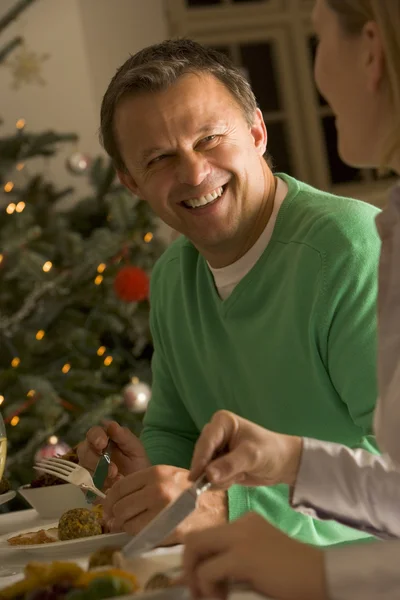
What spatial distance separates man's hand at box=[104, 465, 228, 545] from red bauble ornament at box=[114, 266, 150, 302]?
244 centimetres

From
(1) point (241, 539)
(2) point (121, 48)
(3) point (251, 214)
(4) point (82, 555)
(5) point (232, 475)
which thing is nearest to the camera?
(1) point (241, 539)

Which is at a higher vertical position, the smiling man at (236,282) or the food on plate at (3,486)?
the smiling man at (236,282)

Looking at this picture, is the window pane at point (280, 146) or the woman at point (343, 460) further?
the window pane at point (280, 146)

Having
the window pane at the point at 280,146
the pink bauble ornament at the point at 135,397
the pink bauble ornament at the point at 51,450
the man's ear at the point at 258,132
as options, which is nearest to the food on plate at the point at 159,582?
the man's ear at the point at 258,132

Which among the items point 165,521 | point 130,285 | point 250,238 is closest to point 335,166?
point 130,285

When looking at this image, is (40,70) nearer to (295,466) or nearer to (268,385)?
(268,385)

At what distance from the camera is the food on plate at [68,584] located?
74 cm

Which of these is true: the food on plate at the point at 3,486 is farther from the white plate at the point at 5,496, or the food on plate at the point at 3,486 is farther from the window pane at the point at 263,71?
the window pane at the point at 263,71

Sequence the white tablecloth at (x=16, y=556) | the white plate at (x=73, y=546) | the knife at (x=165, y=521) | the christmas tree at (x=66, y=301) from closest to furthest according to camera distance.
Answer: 1. the knife at (x=165, y=521)
2. the white tablecloth at (x=16, y=556)
3. the white plate at (x=73, y=546)
4. the christmas tree at (x=66, y=301)

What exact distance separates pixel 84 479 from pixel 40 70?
3.23 m

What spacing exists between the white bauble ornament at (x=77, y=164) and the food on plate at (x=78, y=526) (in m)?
2.83

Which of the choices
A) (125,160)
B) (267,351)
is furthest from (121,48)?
(267,351)

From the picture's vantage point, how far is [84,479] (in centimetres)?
136

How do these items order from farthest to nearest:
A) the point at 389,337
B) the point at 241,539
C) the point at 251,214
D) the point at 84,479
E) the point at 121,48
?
the point at 121,48 < the point at 251,214 < the point at 84,479 < the point at 389,337 < the point at 241,539
